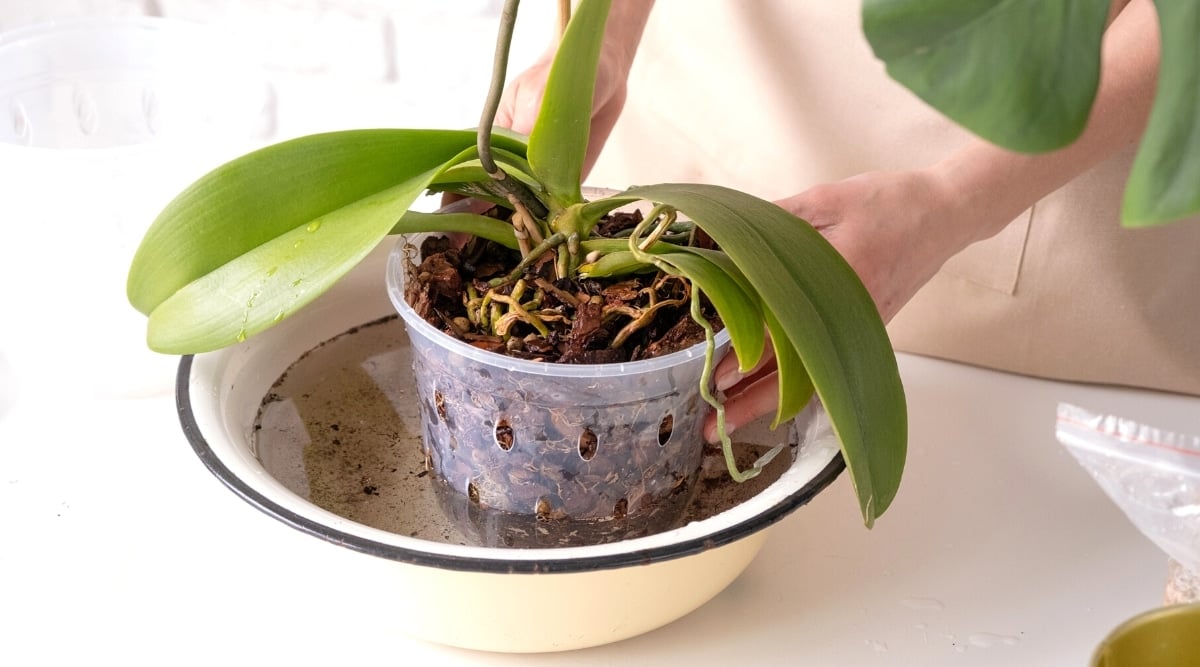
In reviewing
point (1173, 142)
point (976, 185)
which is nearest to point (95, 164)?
point (976, 185)

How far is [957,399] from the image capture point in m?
0.95

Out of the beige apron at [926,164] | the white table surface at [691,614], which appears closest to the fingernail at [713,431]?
the white table surface at [691,614]

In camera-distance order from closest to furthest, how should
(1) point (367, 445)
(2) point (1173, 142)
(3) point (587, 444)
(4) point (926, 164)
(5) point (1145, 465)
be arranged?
(2) point (1173, 142), (5) point (1145, 465), (3) point (587, 444), (1) point (367, 445), (4) point (926, 164)

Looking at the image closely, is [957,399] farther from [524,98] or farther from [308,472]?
[308,472]

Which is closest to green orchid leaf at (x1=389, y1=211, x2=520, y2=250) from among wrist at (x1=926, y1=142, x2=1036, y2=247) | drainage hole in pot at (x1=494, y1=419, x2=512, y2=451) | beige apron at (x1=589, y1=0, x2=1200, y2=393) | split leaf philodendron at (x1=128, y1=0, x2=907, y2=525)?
split leaf philodendron at (x1=128, y1=0, x2=907, y2=525)

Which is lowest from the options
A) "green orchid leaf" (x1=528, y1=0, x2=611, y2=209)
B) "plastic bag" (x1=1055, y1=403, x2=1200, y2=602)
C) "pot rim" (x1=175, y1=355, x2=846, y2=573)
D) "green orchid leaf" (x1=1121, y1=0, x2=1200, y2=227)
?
"pot rim" (x1=175, y1=355, x2=846, y2=573)

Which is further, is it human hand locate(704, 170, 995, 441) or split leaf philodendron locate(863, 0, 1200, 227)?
human hand locate(704, 170, 995, 441)

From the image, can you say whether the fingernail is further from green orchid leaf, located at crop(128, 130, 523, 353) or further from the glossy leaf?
green orchid leaf, located at crop(128, 130, 523, 353)

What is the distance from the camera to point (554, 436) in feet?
2.07

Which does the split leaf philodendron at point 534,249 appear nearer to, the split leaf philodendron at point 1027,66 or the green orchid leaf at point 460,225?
the green orchid leaf at point 460,225

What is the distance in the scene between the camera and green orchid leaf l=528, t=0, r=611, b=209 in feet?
1.80

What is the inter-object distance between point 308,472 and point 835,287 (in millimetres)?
349

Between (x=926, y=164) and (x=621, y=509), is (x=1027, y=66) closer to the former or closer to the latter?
(x=621, y=509)

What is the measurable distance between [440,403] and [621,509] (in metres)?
0.12
